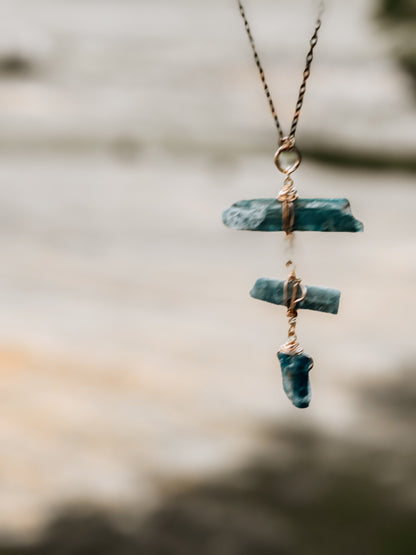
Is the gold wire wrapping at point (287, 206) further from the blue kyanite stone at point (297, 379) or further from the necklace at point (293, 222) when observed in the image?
the blue kyanite stone at point (297, 379)

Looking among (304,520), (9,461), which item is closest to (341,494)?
(304,520)

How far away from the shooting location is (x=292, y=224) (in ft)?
2.69

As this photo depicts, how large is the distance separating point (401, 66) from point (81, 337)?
136 cm

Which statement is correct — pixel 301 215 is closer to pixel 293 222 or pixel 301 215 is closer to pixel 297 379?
pixel 293 222

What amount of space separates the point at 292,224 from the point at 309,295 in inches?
2.9

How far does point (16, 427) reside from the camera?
2283mm

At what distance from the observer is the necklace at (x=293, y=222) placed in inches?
31.3

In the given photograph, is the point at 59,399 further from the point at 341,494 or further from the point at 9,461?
the point at 341,494

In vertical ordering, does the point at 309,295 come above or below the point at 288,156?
below

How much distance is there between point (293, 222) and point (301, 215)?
0.01 meters

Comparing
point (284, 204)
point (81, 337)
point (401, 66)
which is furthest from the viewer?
point (401, 66)

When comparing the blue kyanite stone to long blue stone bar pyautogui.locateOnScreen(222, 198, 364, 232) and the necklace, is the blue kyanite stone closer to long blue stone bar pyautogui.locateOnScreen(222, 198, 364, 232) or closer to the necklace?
the necklace

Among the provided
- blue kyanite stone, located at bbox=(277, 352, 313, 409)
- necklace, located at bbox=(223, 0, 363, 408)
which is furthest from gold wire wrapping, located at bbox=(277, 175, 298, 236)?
blue kyanite stone, located at bbox=(277, 352, 313, 409)

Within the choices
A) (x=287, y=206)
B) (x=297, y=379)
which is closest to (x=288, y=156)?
(x=287, y=206)
